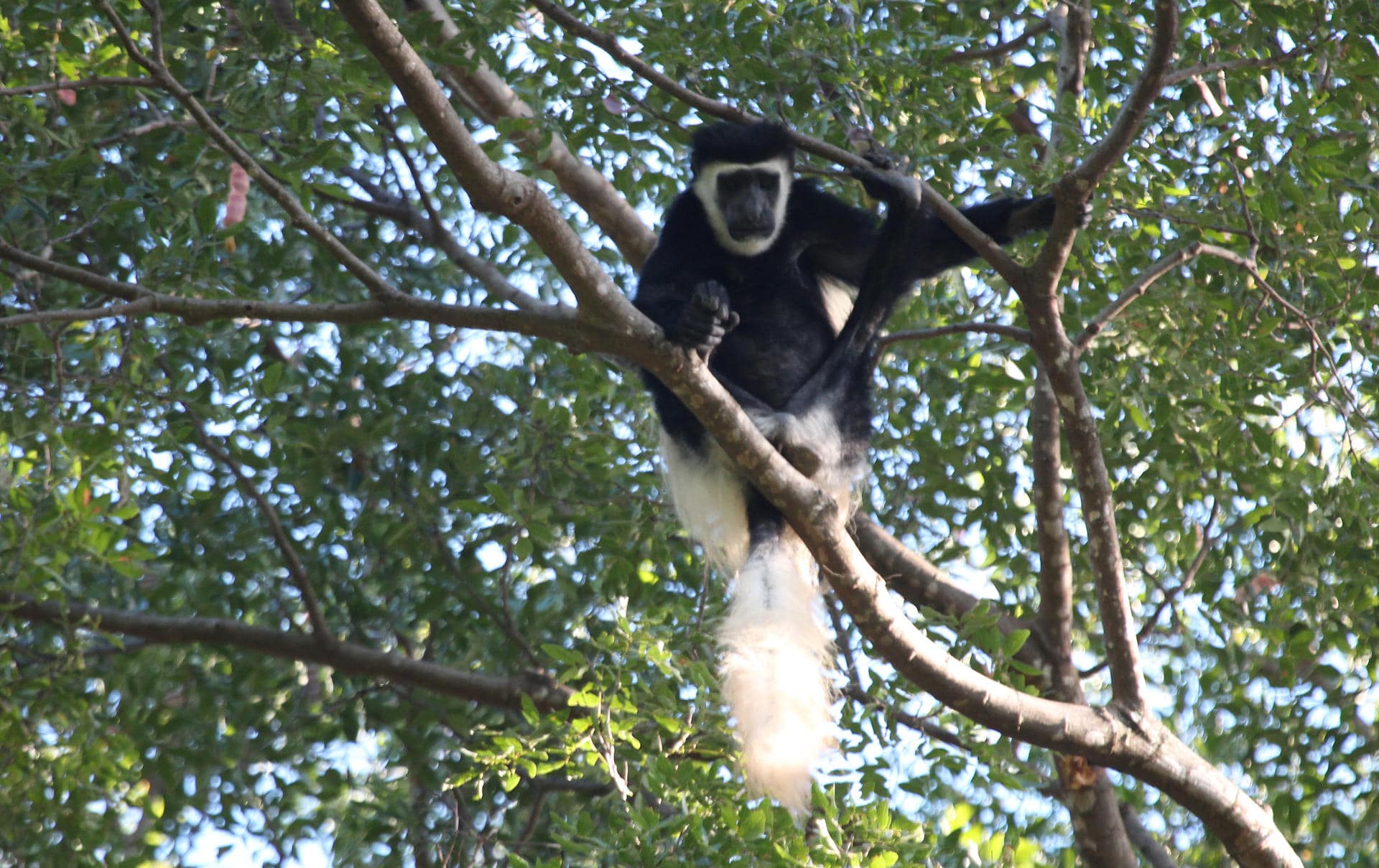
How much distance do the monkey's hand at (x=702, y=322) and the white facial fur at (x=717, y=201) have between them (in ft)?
2.76

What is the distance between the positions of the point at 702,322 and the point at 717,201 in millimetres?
971

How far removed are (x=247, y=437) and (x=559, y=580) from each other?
0.90 m

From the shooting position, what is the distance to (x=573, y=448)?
3.13 meters

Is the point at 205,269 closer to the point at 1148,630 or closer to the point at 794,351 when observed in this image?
the point at 794,351

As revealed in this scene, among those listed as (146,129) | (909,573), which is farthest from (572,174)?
(909,573)

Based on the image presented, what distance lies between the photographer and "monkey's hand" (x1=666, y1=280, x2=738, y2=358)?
220cm

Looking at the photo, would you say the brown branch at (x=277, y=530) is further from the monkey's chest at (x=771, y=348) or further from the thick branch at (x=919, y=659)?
the thick branch at (x=919, y=659)

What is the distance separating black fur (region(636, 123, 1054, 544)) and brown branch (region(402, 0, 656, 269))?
0.78 ft

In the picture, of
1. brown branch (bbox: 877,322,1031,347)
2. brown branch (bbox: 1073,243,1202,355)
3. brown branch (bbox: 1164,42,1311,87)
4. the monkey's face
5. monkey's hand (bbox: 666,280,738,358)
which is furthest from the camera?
the monkey's face

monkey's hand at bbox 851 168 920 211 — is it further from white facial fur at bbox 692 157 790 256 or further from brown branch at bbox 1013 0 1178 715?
white facial fur at bbox 692 157 790 256

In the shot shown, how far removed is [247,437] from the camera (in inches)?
134

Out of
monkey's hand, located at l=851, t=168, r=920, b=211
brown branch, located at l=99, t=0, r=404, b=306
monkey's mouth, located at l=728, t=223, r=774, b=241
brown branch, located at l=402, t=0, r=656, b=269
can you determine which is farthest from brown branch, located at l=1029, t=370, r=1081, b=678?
brown branch, located at l=99, t=0, r=404, b=306

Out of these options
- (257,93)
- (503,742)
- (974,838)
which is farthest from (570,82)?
(974,838)

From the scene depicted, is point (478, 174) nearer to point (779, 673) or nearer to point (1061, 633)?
point (779, 673)
